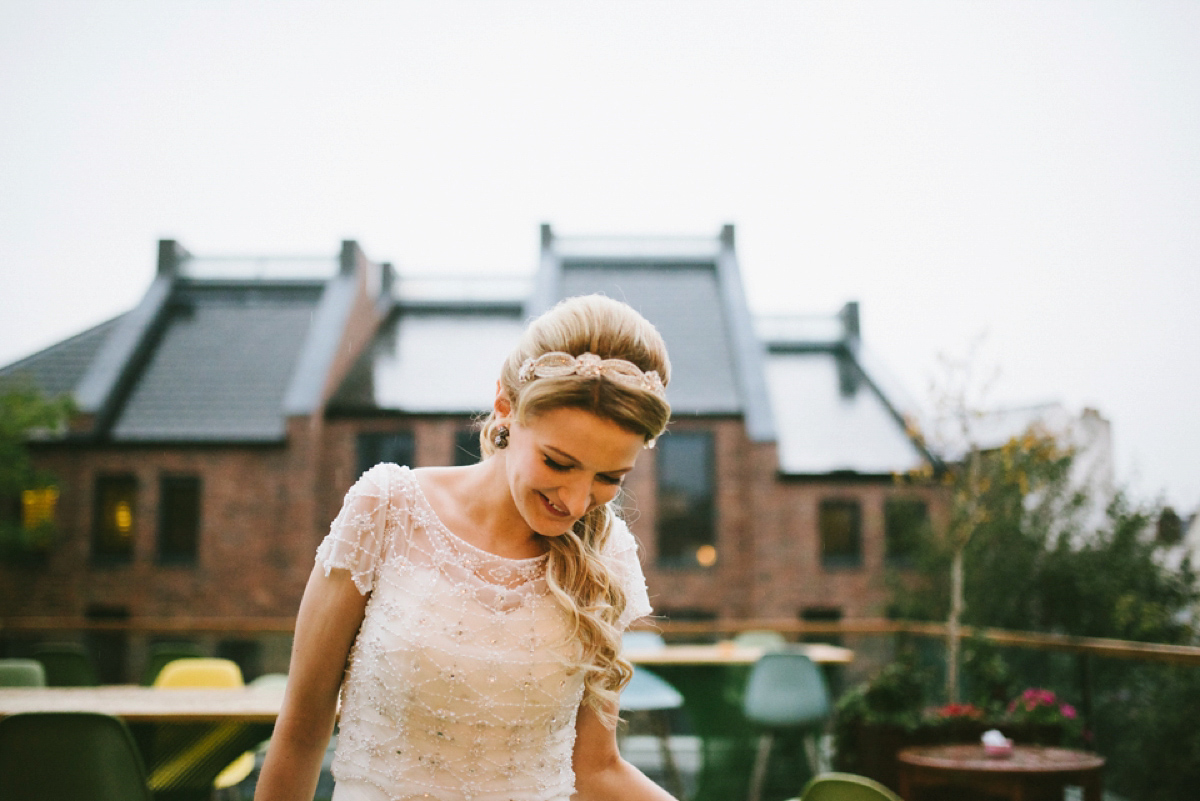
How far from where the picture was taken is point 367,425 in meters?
15.0

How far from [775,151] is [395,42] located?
11.0ft

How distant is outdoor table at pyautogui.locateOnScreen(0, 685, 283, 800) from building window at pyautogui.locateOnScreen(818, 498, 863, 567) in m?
12.0

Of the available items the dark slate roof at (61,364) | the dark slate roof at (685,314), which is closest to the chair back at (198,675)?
the dark slate roof at (685,314)

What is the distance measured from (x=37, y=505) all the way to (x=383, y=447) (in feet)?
19.3

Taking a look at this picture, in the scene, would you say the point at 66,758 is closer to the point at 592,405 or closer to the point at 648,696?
the point at 592,405

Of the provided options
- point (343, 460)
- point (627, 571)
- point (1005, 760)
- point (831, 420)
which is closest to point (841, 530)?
point (831, 420)

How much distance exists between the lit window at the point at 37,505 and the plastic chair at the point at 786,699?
1280 cm

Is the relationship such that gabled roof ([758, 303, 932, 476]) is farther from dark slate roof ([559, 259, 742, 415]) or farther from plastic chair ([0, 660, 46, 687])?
plastic chair ([0, 660, 46, 687])

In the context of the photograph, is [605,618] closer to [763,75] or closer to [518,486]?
[518,486]

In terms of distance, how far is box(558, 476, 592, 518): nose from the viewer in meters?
1.18

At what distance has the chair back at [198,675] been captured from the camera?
5059mm

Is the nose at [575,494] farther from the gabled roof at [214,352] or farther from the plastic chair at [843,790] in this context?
the gabled roof at [214,352]

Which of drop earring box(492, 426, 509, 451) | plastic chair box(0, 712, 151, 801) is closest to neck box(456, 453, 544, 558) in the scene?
drop earring box(492, 426, 509, 451)

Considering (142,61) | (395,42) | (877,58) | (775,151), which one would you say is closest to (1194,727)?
(877,58)
